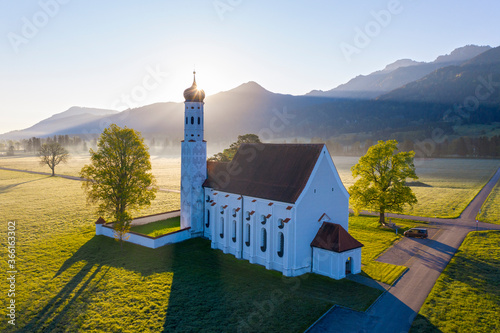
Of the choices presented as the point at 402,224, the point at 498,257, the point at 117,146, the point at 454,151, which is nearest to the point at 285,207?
the point at 117,146

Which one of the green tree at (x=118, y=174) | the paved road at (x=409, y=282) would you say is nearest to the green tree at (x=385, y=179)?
the paved road at (x=409, y=282)

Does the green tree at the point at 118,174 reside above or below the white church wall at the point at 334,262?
above

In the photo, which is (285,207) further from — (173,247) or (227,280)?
(173,247)

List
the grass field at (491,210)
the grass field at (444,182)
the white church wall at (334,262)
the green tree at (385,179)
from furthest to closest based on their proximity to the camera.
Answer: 1. the grass field at (444,182)
2. the grass field at (491,210)
3. the green tree at (385,179)
4. the white church wall at (334,262)

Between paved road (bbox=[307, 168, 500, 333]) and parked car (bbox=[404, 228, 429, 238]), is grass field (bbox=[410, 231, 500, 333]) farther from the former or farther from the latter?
parked car (bbox=[404, 228, 429, 238])

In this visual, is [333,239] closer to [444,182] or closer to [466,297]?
[466,297]

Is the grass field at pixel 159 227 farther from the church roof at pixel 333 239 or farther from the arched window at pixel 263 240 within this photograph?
the church roof at pixel 333 239
